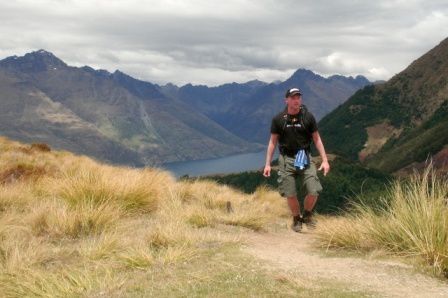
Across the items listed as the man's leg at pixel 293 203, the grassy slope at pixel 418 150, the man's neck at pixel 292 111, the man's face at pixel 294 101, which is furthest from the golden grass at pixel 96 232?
the grassy slope at pixel 418 150

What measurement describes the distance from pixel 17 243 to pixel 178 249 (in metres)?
1.99

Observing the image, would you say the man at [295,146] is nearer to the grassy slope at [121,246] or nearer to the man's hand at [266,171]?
the man's hand at [266,171]

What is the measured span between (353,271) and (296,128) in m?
3.40

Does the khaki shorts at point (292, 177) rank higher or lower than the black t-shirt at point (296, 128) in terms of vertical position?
lower

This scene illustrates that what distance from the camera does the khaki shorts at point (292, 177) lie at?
8766 mm

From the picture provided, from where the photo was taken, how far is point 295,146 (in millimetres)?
8812

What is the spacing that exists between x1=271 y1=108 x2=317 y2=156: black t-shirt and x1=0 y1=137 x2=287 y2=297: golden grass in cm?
147

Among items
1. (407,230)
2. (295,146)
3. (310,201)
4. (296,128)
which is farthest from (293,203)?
(407,230)

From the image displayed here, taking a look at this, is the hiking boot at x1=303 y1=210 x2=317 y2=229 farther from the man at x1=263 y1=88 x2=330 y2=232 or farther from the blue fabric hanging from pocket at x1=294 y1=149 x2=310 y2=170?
the blue fabric hanging from pocket at x1=294 y1=149 x2=310 y2=170

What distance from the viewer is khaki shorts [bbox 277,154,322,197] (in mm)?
8766

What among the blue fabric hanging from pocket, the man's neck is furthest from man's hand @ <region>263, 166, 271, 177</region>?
the man's neck

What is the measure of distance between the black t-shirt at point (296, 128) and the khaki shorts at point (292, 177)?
25 centimetres

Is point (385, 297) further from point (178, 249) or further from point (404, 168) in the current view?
point (404, 168)

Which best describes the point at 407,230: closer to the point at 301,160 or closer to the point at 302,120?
the point at 301,160
